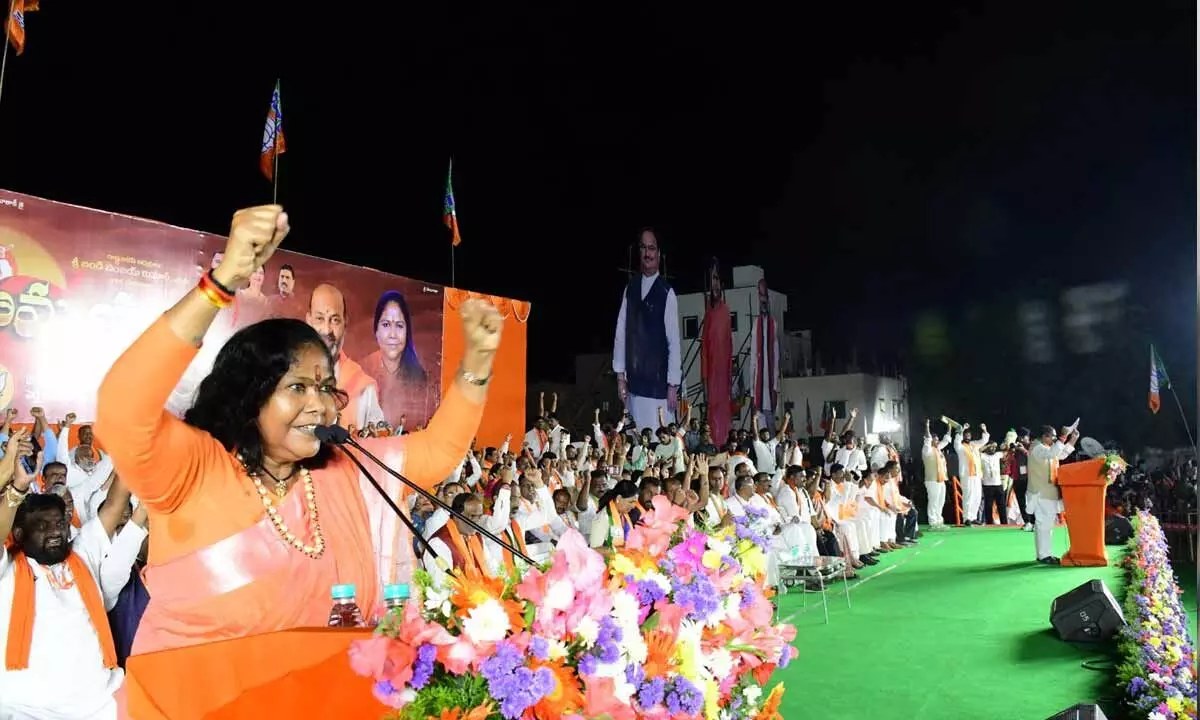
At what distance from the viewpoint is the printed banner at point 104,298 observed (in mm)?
9188

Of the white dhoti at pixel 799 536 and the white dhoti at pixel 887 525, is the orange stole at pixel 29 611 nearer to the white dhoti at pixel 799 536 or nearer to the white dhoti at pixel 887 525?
the white dhoti at pixel 799 536

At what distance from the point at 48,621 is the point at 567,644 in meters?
3.51

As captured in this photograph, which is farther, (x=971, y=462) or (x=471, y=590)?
(x=971, y=462)

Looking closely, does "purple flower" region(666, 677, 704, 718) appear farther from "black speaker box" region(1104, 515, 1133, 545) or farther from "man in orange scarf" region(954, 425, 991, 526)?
"man in orange scarf" region(954, 425, 991, 526)

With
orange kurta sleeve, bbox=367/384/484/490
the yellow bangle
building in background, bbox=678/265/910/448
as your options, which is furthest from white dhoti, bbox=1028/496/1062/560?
building in background, bbox=678/265/910/448

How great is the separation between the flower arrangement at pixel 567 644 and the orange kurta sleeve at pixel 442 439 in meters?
0.74

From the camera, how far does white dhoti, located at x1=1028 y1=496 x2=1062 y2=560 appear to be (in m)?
11.1

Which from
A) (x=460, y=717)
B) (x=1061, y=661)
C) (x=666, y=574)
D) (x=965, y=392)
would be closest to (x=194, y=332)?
(x=460, y=717)

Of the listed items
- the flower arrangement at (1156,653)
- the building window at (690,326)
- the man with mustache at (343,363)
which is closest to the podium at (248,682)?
the flower arrangement at (1156,653)

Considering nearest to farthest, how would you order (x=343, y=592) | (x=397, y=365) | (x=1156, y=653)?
(x=343, y=592) → (x=1156, y=653) → (x=397, y=365)

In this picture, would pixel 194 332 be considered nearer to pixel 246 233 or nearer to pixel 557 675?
pixel 246 233

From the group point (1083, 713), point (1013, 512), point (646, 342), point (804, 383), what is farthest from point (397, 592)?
point (804, 383)

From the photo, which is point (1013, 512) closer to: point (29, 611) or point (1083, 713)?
point (1083, 713)

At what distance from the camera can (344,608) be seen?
2.00 metres
